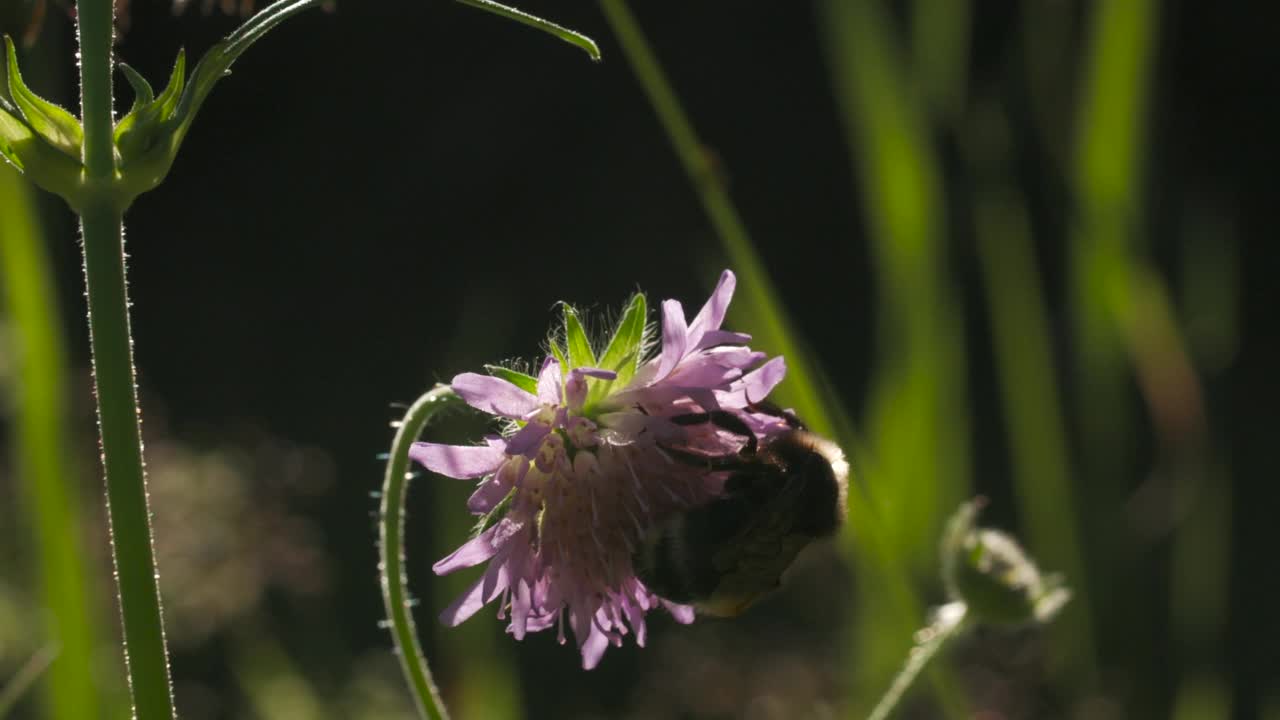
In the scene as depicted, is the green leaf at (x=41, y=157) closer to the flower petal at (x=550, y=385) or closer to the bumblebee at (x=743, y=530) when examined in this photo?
the flower petal at (x=550, y=385)

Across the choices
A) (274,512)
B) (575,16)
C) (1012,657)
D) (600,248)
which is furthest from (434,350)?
(1012,657)

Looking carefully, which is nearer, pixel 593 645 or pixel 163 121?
pixel 163 121

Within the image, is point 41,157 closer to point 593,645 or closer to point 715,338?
point 715,338

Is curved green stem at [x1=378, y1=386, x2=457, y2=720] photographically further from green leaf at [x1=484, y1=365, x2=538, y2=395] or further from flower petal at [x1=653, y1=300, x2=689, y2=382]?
flower petal at [x1=653, y1=300, x2=689, y2=382]

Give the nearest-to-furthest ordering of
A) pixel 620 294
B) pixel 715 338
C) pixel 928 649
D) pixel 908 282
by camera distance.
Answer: pixel 715 338
pixel 928 649
pixel 908 282
pixel 620 294

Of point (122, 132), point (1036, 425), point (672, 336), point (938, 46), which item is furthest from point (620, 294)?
point (122, 132)
